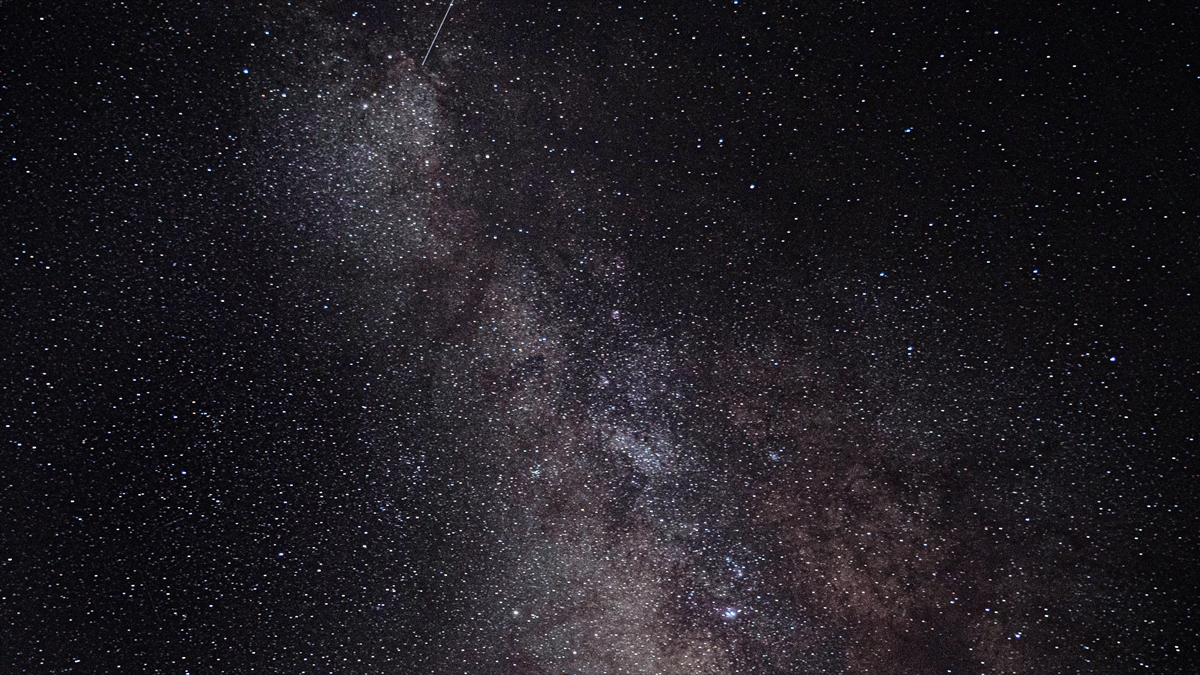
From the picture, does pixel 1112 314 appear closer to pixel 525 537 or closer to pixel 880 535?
pixel 880 535

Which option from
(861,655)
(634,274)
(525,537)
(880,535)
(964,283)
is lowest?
(525,537)

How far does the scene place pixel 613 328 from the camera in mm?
895

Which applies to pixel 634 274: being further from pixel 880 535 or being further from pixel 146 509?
pixel 146 509

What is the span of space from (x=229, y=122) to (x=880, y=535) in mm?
1318

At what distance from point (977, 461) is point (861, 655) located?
41 centimetres

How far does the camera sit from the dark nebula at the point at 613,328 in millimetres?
824

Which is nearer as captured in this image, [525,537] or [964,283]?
[964,283]

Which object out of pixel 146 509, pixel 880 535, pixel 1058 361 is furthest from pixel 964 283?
pixel 146 509

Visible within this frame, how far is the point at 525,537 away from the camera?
96 cm

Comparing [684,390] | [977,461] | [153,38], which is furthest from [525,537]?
[153,38]

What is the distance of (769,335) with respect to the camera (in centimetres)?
89

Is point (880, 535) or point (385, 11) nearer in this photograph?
point (385, 11)

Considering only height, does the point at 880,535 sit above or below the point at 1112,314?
below

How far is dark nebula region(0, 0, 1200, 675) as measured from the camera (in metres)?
0.82
